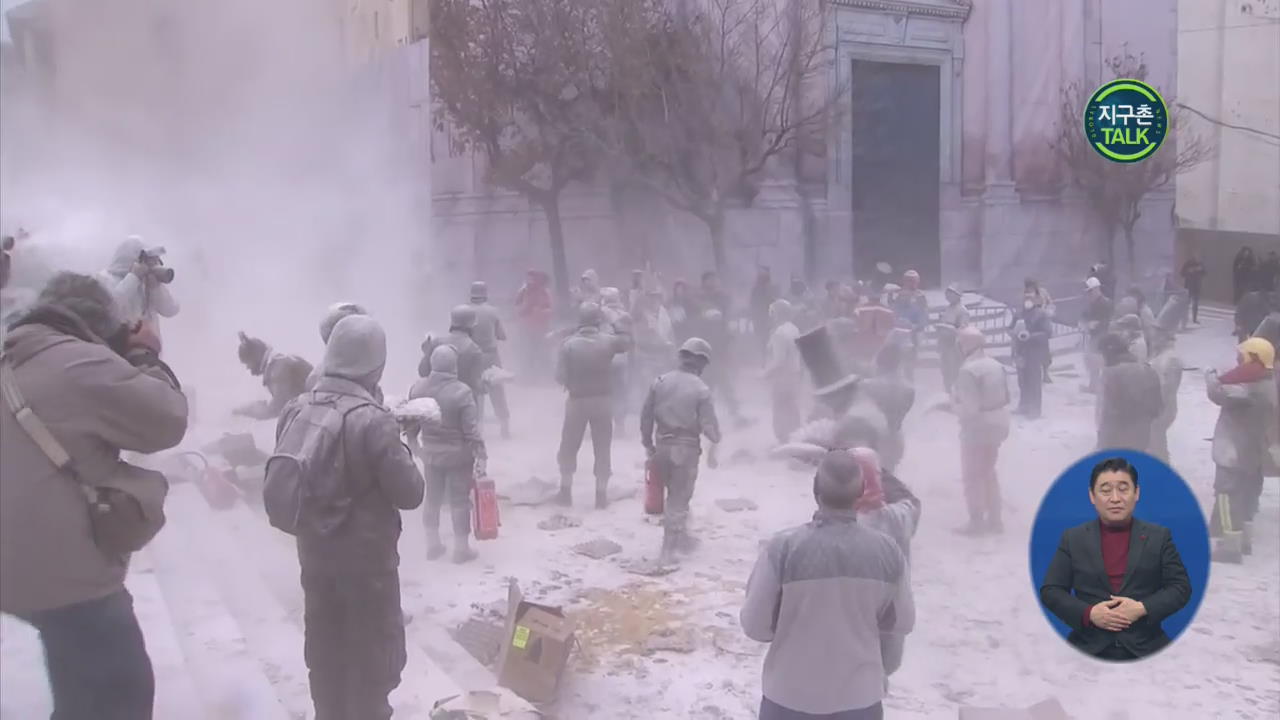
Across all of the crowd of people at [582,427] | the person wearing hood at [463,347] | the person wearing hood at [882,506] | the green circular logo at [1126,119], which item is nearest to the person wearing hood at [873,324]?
the crowd of people at [582,427]

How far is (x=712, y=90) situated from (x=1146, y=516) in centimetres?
282

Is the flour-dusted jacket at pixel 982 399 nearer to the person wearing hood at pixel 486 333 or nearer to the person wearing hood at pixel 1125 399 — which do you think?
the person wearing hood at pixel 1125 399

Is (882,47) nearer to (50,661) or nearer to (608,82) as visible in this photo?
(608,82)

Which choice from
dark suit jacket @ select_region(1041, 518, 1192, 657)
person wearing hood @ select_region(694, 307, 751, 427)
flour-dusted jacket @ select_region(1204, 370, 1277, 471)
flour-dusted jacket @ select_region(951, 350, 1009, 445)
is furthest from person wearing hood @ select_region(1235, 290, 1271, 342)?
person wearing hood @ select_region(694, 307, 751, 427)

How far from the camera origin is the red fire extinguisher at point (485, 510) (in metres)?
6.05

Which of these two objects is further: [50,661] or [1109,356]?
[1109,356]

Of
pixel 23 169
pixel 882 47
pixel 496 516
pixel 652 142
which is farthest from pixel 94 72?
pixel 882 47

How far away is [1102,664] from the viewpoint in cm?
478

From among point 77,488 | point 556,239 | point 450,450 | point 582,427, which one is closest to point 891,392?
point 582,427

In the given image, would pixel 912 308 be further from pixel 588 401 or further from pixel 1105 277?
pixel 588 401

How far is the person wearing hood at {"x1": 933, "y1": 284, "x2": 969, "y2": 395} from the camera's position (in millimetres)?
5977

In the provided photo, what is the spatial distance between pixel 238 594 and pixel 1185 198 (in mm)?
4702

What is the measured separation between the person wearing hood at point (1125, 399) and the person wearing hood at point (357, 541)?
348 centimetres

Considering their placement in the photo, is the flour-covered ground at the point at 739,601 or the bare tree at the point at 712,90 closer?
the flour-covered ground at the point at 739,601
